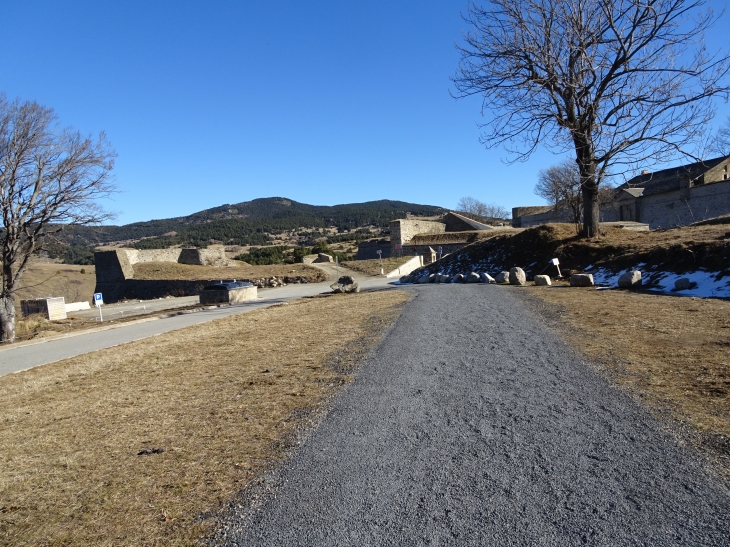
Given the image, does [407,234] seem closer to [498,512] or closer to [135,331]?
[135,331]

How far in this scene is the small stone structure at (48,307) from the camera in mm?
28233

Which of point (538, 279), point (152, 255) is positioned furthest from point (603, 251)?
point (152, 255)

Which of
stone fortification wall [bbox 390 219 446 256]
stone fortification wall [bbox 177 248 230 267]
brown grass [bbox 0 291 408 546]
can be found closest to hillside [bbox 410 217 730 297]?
brown grass [bbox 0 291 408 546]

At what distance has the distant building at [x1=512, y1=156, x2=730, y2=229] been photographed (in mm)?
35375

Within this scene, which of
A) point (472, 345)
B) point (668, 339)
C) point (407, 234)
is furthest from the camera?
point (407, 234)

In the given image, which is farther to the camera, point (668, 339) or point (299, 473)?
point (668, 339)

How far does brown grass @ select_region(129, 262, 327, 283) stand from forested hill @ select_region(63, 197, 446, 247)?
1923 inches

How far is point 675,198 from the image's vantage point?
38406mm

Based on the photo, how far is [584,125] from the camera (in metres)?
16.0

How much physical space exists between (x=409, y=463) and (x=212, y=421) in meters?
2.27

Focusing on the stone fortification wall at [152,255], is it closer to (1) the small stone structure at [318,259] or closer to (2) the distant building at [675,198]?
(1) the small stone structure at [318,259]

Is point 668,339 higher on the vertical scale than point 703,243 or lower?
lower

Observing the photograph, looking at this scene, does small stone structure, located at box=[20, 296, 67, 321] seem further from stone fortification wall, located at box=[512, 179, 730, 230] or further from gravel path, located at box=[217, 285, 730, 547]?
stone fortification wall, located at box=[512, 179, 730, 230]

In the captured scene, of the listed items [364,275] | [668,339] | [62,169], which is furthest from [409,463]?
[364,275]
